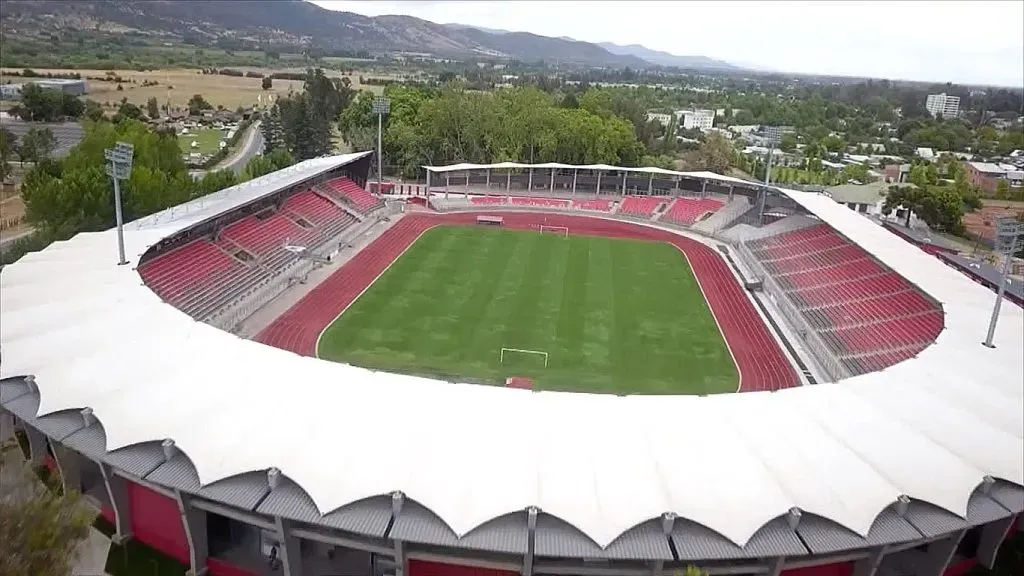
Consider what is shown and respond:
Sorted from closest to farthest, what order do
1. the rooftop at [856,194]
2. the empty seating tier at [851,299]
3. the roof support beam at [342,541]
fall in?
the roof support beam at [342,541]
the empty seating tier at [851,299]
the rooftop at [856,194]

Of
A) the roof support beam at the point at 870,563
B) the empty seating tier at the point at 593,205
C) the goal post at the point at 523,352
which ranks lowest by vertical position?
the goal post at the point at 523,352

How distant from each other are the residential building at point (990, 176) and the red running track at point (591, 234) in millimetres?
51503

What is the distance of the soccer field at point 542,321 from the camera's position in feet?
80.7

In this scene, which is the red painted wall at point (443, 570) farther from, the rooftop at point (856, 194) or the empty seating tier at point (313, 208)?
the rooftop at point (856, 194)

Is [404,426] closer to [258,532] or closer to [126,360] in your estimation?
[258,532]

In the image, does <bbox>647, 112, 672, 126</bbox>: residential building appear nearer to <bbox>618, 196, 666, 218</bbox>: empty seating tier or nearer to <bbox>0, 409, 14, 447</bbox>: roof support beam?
<bbox>618, 196, 666, 218</bbox>: empty seating tier

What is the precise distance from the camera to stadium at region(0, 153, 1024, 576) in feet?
41.7

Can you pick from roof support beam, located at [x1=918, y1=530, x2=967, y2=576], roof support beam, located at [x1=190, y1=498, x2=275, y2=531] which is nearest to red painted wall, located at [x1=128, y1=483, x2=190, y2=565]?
roof support beam, located at [x1=190, y1=498, x2=275, y2=531]

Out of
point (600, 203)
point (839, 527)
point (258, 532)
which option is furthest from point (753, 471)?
point (600, 203)

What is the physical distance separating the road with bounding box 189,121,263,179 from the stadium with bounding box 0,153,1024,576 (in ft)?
118

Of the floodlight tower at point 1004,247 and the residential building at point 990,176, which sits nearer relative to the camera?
the floodlight tower at point 1004,247

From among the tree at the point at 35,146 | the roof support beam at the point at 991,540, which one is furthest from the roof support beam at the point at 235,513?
the tree at the point at 35,146

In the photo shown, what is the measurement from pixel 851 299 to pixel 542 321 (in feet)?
44.7

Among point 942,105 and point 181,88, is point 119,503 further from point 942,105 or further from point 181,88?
point 942,105
